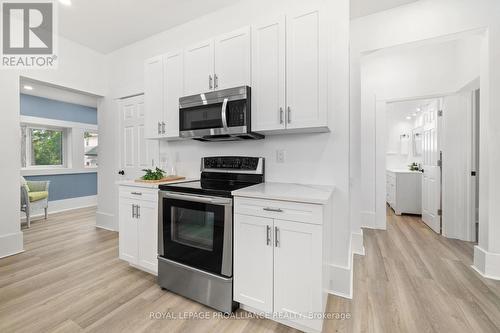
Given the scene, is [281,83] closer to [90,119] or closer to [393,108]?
[393,108]

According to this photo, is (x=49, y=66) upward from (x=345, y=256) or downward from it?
upward

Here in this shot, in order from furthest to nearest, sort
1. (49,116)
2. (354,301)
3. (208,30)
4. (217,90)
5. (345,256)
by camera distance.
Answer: (49,116), (208,30), (217,90), (345,256), (354,301)

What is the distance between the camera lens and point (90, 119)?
19.1 ft

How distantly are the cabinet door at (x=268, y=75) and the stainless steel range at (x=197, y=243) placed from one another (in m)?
0.70

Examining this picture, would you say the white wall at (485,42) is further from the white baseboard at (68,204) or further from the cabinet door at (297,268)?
the white baseboard at (68,204)

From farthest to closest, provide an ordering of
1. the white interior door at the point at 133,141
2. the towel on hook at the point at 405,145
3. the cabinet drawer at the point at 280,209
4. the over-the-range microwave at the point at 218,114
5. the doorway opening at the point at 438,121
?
the towel on hook at the point at 405,145, the white interior door at the point at 133,141, the doorway opening at the point at 438,121, the over-the-range microwave at the point at 218,114, the cabinet drawer at the point at 280,209

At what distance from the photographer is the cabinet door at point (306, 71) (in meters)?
1.79

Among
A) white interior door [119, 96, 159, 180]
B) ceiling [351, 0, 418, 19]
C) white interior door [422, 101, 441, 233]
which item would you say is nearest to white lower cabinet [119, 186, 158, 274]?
white interior door [119, 96, 159, 180]

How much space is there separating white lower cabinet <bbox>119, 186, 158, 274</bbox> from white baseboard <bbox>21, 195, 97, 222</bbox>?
360 cm

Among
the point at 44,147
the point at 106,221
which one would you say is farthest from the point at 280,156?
the point at 44,147

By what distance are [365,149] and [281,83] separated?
8.39 feet

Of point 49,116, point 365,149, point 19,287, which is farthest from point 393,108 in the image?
point 49,116

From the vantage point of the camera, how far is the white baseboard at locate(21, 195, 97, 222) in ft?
15.5

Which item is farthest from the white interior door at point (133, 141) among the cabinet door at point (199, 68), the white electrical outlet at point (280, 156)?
the white electrical outlet at point (280, 156)
